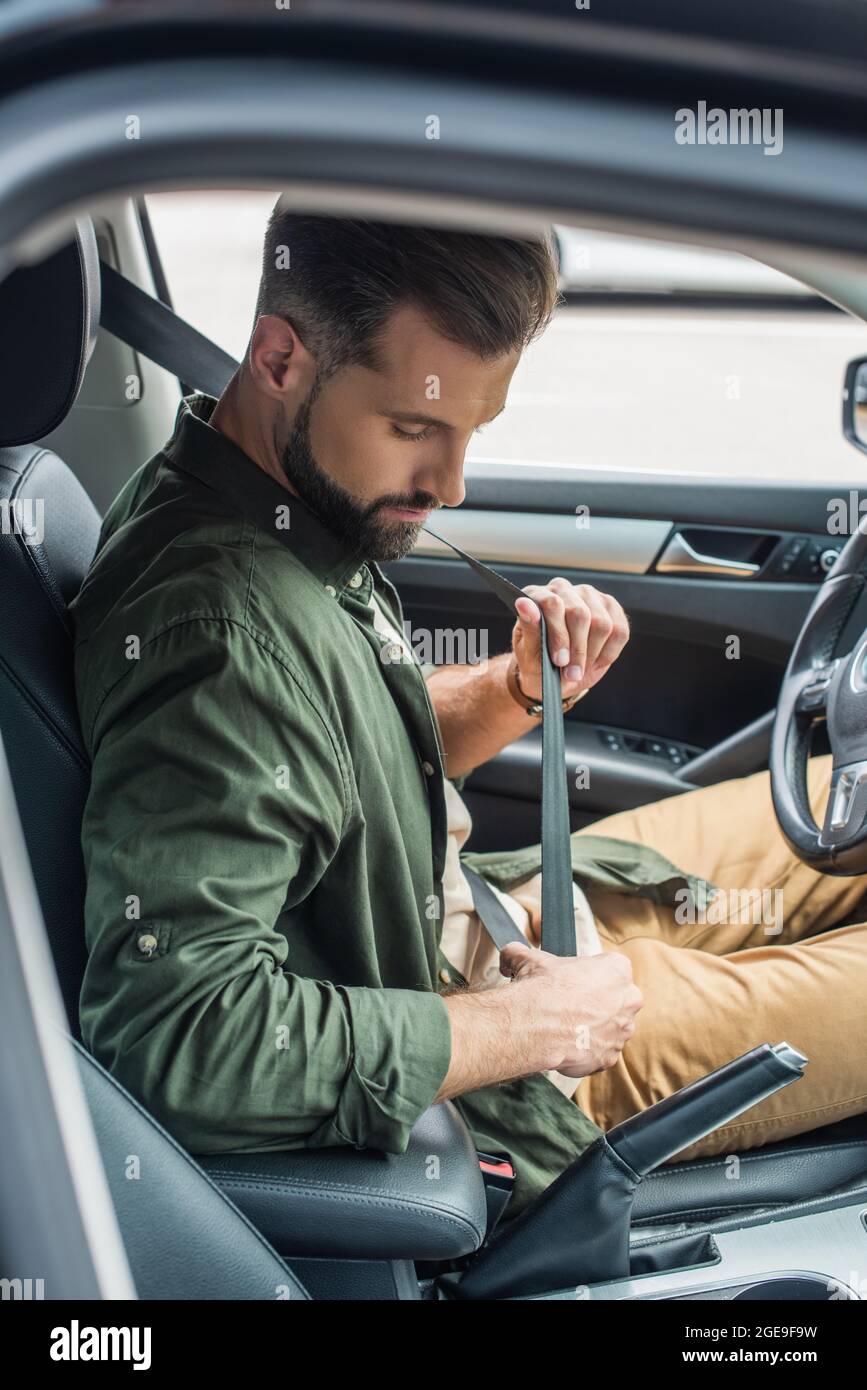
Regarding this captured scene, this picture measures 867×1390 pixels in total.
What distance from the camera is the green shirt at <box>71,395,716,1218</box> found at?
92 centimetres

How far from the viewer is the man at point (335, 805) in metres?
0.93

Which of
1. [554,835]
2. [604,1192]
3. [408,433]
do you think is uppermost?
[408,433]

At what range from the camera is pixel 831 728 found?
1580mm

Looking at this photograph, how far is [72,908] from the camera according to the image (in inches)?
40.8

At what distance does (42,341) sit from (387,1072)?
26.3 inches

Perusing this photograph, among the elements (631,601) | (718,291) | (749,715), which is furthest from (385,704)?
(718,291)

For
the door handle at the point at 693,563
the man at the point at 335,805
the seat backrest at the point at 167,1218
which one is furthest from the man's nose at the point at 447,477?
the door handle at the point at 693,563

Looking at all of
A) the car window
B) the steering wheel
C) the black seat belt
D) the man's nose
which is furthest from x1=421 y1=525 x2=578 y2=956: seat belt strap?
the car window

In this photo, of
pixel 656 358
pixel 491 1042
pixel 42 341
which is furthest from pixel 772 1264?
pixel 656 358

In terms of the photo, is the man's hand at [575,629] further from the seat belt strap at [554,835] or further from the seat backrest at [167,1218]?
the seat backrest at [167,1218]

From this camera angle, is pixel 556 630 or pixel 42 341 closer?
pixel 42 341

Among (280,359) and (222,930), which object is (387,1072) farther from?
(280,359)

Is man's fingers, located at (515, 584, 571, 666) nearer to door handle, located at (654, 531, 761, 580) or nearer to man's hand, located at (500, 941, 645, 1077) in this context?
man's hand, located at (500, 941, 645, 1077)

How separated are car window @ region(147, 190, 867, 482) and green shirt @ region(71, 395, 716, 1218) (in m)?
0.83
